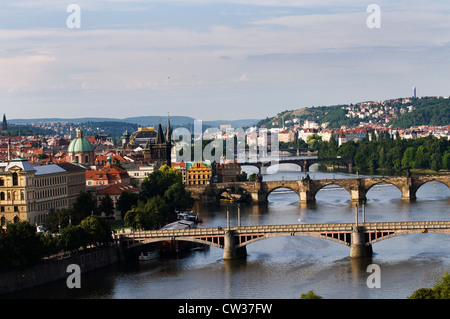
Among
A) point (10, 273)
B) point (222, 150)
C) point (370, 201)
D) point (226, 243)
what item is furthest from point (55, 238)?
point (222, 150)

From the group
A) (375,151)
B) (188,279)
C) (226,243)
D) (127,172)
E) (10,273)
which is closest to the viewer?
(10,273)

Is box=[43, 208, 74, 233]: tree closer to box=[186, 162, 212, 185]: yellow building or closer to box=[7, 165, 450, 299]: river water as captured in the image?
box=[7, 165, 450, 299]: river water

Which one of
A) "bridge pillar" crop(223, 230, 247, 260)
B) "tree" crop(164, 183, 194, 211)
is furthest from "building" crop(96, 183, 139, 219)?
"bridge pillar" crop(223, 230, 247, 260)

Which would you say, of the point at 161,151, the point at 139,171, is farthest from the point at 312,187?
the point at 161,151

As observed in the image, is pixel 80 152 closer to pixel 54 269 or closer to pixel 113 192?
pixel 113 192

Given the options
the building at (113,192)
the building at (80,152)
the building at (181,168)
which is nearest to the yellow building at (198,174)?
the building at (181,168)
